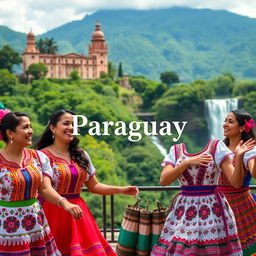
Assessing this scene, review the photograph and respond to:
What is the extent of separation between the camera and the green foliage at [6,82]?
81.2m

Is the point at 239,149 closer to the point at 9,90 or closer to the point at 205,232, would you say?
the point at 205,232

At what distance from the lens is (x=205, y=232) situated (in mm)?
3523

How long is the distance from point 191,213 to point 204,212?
3.1 inches

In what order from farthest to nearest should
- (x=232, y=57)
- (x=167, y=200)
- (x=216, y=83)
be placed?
1. (x=232, y=57)
2. (x=216, y=83)
3. (x=167, y=200)

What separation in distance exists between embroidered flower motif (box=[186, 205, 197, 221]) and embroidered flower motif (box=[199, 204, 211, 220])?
0.12 feet

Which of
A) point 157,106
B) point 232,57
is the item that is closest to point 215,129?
point 157,106

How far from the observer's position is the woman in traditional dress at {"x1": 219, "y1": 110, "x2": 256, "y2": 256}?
12.7 ft

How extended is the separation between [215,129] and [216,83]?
22278 mm

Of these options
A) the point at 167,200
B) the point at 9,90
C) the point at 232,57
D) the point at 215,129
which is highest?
the point at 232,57

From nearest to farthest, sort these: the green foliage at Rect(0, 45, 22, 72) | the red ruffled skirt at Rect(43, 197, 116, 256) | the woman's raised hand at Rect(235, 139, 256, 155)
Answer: the woman's raised hand at Rect(235, 139, 256, 155), the red ruffled skirt at Rect(43, 197, 116, 256), the green foliage at Rect(0, 45, 22, 72)

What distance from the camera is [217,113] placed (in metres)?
81.9

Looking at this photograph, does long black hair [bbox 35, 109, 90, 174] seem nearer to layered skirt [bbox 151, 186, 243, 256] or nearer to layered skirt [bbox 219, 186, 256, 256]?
layered skirt [bbox 151, 186, 243, 256]

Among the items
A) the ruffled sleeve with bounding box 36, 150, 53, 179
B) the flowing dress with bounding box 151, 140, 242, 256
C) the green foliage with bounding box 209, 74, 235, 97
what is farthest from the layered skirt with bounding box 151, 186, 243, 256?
the green foliage with bounding box 209, 74, 235, 97

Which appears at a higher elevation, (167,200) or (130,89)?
(130,89)
